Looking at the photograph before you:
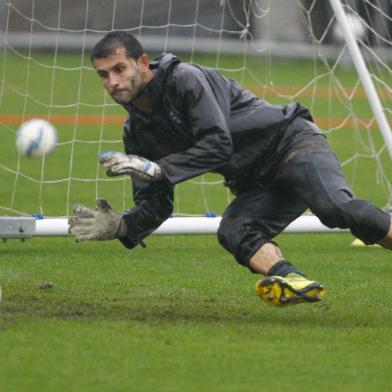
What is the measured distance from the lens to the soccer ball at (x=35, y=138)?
36.9 feet

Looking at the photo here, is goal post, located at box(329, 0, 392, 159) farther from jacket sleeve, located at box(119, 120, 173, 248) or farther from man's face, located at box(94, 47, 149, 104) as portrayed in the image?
man's face, located at box(94, 47, 149, 104)

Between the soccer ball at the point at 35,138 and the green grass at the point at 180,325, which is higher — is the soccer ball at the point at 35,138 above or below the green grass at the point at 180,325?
below

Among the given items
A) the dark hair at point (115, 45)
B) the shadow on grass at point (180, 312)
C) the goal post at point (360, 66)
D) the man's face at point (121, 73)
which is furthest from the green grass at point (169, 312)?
the dark hair at point (115, 45)

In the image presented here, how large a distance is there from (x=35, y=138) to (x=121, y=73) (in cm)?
530

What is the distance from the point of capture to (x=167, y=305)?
6938 mm

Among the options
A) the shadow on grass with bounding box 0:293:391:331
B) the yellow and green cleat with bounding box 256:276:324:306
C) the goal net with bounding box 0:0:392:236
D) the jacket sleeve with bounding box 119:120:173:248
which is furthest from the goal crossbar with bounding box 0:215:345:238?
the yellow and green cleat with bounding box 256:276:324:306

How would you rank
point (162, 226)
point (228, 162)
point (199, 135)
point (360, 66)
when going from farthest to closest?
1. point (162, 226)
2. point (360, 66)
3. point (228, 162)
4. point (199, 135)

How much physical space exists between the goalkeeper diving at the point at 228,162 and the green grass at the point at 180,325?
1.22ft

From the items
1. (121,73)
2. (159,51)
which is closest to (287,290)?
(121,73)

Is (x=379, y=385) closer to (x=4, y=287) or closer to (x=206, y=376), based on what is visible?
(x=206, y=376)

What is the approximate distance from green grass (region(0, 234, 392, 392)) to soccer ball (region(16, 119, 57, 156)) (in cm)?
194

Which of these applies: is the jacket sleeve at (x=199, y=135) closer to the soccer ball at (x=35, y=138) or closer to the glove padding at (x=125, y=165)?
the glove padding at (x=125, y=165)

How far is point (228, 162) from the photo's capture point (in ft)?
20.7

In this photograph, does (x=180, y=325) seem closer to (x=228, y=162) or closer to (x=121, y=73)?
(x=228, y=162)
